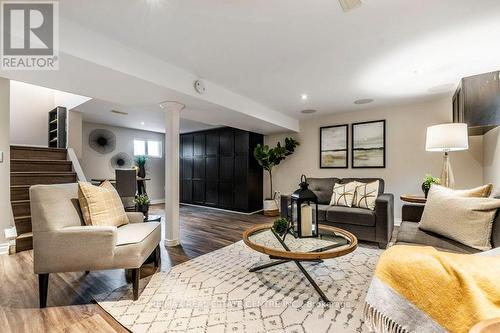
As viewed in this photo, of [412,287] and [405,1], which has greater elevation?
[405,1]

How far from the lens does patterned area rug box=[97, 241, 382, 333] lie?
4.88 ft

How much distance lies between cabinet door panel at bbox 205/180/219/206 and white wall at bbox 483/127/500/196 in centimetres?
506

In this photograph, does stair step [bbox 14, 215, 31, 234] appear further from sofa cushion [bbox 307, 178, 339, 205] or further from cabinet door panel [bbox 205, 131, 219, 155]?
sofa cushion [bbox 307, 178, 339, 205]

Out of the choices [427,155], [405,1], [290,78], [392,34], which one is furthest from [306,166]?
[405,1]

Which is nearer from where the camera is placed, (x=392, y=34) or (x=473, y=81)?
(x=392, y=34)

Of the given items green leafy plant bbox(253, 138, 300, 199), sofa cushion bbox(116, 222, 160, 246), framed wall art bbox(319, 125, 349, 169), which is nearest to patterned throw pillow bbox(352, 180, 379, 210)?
framed wall art bbox(319, 125, 349, 169)

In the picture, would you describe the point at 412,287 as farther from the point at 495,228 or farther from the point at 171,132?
the point at 171,132

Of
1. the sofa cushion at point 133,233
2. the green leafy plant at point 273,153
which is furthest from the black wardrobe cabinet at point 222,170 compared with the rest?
the sofa cushion at point 133,233

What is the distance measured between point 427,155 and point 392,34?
110 inches

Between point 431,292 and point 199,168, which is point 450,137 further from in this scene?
point 199,168

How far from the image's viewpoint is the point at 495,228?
1.51 m

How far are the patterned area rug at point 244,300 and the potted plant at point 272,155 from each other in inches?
109

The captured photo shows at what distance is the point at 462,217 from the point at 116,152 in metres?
6.82

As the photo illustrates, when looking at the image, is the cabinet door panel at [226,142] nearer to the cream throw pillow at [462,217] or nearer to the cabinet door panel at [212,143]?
the cabinet door panel at [212,143]
